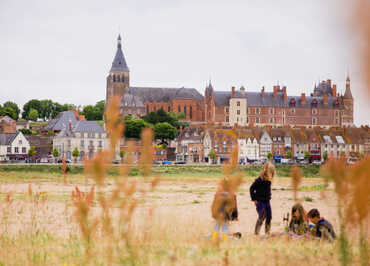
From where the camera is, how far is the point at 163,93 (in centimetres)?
12300

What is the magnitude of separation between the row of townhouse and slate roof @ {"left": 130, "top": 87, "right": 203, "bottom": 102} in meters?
43.5

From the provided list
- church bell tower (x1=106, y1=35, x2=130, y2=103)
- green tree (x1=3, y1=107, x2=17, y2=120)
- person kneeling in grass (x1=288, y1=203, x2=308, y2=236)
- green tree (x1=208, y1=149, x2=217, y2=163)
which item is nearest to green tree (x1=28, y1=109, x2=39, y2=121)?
green tree (x1=3, y1=107, x2=17, y2=120)

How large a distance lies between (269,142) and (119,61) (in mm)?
62619

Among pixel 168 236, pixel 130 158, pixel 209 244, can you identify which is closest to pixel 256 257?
pixel 209 244

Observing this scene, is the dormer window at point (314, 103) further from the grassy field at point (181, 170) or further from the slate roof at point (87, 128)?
the slate roof at point (87, 128)

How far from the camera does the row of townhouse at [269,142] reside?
232ft

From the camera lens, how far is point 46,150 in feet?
234

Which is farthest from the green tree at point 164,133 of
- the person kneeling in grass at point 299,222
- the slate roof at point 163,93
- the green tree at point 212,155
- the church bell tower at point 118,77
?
the person kneeling in grass at point 299,222

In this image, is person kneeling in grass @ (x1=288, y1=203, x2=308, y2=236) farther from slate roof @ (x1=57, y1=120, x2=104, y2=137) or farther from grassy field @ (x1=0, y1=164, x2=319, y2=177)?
slate roof @ (x1=57, y1=120, x2=104, y2=137)

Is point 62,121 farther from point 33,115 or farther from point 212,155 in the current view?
point 33,115

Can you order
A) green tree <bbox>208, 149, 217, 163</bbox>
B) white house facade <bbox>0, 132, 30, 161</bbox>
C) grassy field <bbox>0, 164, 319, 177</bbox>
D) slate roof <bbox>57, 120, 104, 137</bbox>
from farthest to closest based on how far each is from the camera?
slate roof <bbox>57, 120, 104, 137</bbox>
green tree <bbox>208, 149, 217, 163</bbox>
white house facade <bbox>0, 132, 30, 161</bbox>
grassy field <bbox>0, 164, 319, 177</bbox>

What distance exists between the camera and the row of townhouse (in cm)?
Answer: 7075

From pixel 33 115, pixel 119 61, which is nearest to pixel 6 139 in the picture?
pixel 33 115

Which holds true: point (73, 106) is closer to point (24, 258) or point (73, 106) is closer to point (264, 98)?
point (264, 98)
